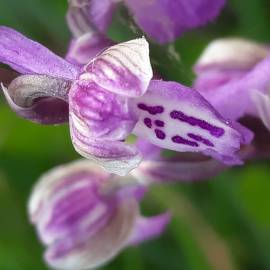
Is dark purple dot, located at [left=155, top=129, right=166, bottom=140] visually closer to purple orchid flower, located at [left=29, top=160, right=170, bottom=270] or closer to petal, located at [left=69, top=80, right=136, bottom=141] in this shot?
petal, located at [left=69, top=80, right=136, bottom=141]

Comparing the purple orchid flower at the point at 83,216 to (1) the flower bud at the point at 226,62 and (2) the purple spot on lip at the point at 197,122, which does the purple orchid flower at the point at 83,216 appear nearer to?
(1) the flower bud at the point at 226,62

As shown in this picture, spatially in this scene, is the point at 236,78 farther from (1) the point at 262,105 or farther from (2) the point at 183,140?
(2) the point at 183,140

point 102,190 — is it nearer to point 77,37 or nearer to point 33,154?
point 77,37

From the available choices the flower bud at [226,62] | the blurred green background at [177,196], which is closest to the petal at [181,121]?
the flower bud at [226,62]

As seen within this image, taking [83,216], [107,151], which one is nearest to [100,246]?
[83,216]

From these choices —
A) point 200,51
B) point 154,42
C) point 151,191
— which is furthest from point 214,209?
point 154,42
